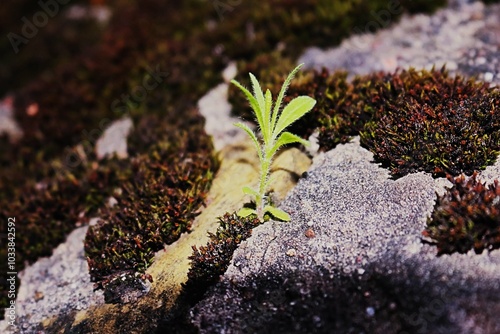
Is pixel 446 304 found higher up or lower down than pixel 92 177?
lower down

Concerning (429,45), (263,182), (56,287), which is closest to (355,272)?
(263,182)

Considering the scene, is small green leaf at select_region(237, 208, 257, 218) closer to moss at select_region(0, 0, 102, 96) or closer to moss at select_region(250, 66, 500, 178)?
moss at select_region(250, 66, 500, 178)

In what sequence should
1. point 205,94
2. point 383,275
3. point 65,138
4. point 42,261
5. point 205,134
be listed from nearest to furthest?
point 383,275
point 42,261
point 205,134
point 205,94
point 65,138

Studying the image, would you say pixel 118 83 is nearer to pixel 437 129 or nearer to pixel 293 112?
pixel 293 112

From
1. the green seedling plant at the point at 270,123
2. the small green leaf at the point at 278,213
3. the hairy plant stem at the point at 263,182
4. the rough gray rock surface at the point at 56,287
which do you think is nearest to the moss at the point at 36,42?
the rough gray rock surface at the point at 56,287

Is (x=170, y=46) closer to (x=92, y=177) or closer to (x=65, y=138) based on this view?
(x=65, y=138)

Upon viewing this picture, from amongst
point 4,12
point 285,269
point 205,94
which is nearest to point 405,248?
point 285,269

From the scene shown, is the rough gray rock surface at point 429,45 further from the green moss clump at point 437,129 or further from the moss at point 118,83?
the green moss clump at point 437,129
